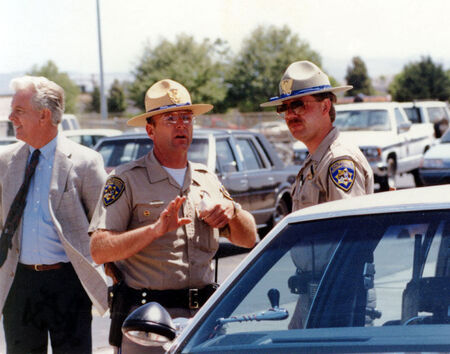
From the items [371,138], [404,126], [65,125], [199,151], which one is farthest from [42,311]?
[65,125]

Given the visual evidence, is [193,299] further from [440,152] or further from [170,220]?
[440,152]

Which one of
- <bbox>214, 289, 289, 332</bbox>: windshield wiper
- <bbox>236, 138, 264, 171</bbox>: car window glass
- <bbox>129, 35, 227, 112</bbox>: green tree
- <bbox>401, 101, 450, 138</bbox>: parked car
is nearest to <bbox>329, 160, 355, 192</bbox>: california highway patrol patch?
<bbox>214, 289, 289, 332</bbox>: windshield wiper

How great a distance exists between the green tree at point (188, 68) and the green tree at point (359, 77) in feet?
135

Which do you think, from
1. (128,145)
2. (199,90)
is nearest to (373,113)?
(128,145)

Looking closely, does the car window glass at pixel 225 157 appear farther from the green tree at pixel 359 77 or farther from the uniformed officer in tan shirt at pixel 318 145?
the green tree at pixel 359 77

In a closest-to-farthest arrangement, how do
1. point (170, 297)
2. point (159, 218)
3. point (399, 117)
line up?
point (159, 218)
point (170, 297)
point (399, 117)

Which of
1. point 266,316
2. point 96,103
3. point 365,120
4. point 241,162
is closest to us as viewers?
point 266,316

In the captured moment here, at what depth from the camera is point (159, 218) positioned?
12.0 ft

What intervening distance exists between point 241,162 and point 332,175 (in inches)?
322

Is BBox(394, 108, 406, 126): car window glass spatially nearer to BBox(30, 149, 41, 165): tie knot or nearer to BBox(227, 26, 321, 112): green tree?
BBox(30, 149, 41, 165): tie knot

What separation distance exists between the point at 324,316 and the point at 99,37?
3495 cm

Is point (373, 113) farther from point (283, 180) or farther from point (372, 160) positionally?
point (283, 180)

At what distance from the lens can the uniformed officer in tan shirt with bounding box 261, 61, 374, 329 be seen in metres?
3.80

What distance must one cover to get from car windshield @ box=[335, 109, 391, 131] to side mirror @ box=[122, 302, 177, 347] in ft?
57.7
